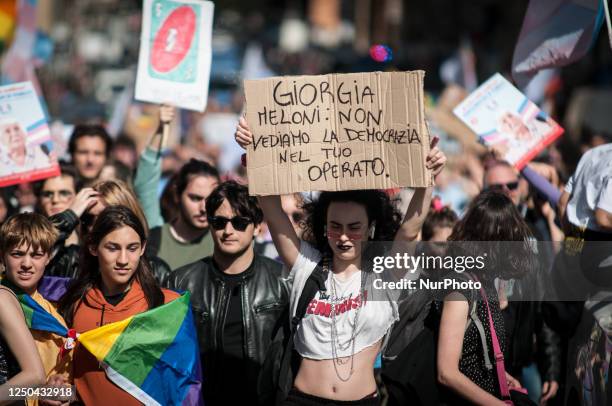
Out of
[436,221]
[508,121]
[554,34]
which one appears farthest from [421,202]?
[554,34]

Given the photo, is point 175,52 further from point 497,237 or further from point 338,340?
point 338,340

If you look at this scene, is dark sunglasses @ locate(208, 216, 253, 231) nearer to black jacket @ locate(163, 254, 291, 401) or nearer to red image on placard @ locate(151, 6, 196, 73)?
black jacket @ locate(163, 254, 291, 401)

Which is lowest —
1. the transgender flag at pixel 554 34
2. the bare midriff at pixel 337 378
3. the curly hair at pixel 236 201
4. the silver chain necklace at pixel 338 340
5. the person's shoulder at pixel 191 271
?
the bare midriff at pixel 337 378

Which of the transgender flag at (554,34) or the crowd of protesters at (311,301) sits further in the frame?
the transgender flag at (554,34)

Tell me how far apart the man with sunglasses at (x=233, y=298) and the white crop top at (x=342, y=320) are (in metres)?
0.36

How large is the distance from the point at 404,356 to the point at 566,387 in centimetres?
126

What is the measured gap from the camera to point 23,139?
21.5 ft

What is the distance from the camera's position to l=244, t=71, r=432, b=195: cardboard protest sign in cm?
470

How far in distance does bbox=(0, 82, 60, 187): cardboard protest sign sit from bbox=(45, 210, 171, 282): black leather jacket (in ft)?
2.80

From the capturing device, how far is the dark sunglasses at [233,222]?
17.8ft

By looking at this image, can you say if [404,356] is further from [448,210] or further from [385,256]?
[448,210]

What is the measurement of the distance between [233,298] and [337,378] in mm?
918

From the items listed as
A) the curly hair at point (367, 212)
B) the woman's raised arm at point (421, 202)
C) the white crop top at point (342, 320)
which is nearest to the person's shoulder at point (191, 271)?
the curly hair at point (367, 212)

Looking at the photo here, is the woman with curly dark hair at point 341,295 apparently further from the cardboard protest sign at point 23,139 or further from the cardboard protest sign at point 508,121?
the cardboard protest sign at point 23,139
